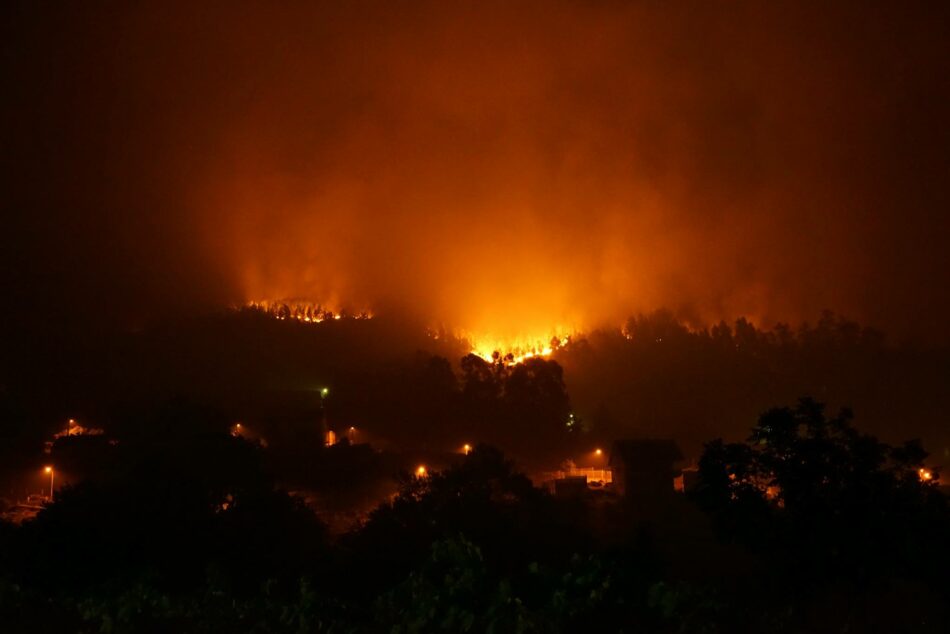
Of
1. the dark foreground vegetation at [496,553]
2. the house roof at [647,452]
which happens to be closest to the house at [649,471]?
the house roof at [647,452]

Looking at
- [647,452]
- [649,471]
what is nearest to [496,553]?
[649,471]

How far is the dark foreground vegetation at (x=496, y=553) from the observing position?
7.13 m

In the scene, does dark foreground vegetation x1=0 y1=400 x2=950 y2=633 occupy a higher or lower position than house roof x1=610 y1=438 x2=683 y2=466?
lower

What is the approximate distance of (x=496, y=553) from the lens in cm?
1588

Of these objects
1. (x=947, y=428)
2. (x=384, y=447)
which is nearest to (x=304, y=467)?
(x=384, y=447)

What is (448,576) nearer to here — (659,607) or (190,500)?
(659,607)

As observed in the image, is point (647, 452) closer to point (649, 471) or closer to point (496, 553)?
point (649, 471)

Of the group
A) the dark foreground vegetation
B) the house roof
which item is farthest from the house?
the dark foreground vegetation

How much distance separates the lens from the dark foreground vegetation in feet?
23.4

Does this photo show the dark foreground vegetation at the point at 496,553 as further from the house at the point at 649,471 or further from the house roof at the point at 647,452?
the house roof at the point at 647,452

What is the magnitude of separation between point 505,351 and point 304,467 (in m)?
35.2

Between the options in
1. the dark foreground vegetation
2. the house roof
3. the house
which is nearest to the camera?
the dark foreground vegetation

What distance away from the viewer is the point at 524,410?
4516 centimetres

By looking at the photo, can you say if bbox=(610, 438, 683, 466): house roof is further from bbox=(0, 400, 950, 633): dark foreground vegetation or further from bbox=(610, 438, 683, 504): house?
bbox=(0, 400, 950, 633): dark foreground vegetation
